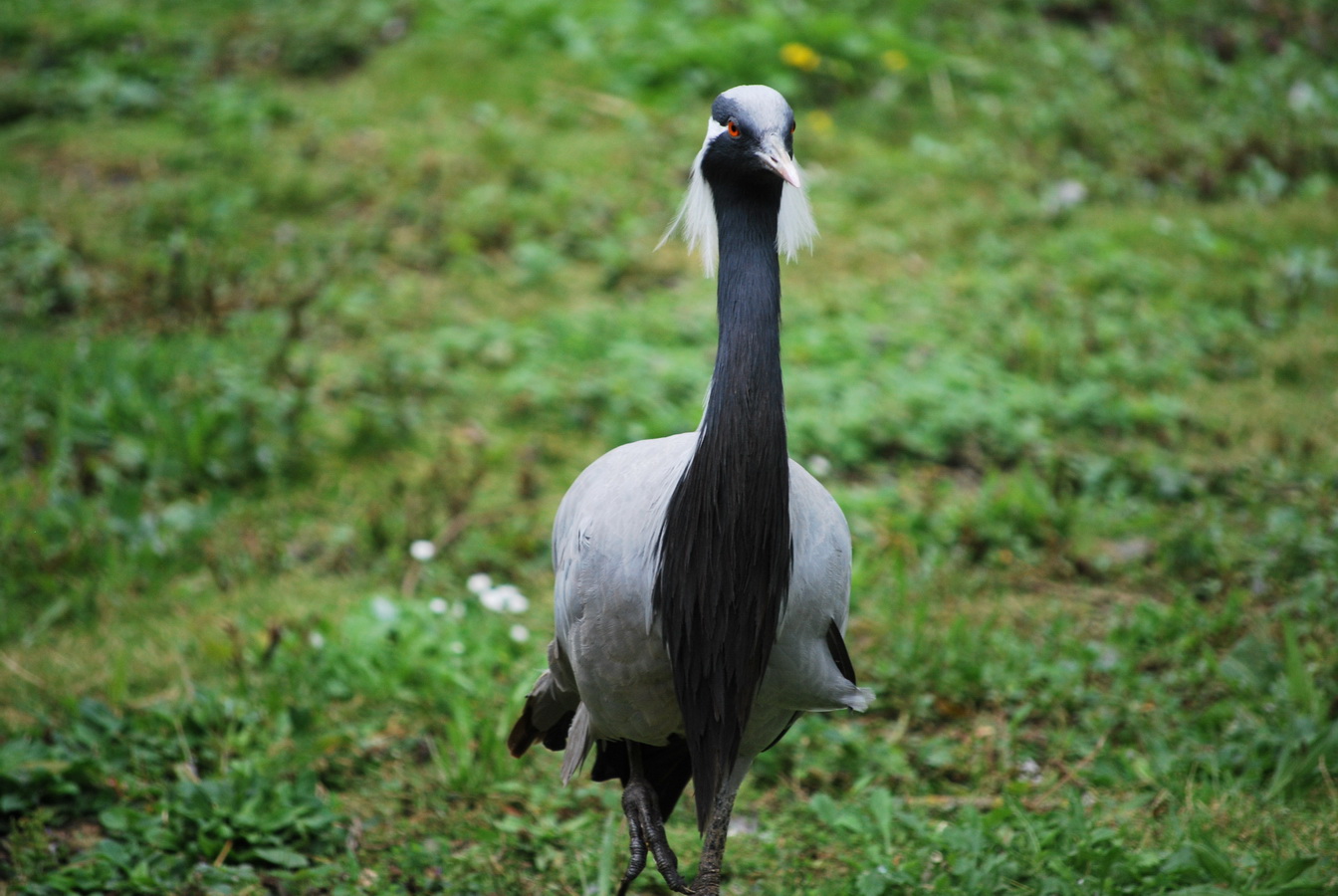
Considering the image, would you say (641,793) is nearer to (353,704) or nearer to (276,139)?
(353,704)

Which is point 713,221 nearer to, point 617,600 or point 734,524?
point 734,524

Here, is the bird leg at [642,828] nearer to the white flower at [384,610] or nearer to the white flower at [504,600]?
the white flower at [504,600]

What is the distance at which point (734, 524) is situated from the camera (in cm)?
276

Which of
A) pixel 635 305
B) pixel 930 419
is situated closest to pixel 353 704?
pixel 930 419

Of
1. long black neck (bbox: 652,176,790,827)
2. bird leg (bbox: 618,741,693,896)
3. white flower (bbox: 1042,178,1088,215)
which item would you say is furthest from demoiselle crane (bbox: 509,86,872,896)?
white flower (bbox: 1042,178,1088,215)

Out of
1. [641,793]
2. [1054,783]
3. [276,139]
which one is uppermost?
[276,139]

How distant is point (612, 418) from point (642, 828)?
2.94 metres

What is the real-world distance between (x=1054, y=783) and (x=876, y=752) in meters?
0.58

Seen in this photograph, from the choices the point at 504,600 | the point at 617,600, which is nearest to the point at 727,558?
the point at 617,600

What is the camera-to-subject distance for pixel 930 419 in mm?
5918

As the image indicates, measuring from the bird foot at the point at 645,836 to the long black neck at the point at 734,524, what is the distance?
1.76 ft

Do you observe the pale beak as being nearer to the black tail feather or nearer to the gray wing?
the gray wing

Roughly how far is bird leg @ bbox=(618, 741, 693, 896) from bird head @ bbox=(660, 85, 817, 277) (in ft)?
4.74

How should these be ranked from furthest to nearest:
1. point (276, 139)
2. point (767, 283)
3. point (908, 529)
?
1. point (276, 139)
2. point (908, 529)
3. point (767, 283)
